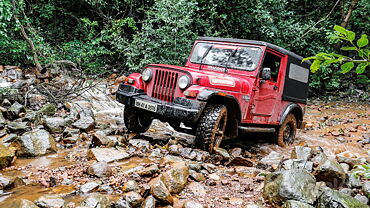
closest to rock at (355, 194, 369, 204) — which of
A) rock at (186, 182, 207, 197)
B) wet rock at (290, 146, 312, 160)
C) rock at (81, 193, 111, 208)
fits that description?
wet rock at (290, 146, 312, 160)

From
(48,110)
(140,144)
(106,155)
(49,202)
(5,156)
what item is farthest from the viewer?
(48,110)

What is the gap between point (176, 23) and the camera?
9891 mm

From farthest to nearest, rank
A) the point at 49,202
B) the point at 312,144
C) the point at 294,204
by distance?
the point at 312,144 → the point at 294,204 → the point at 49,202

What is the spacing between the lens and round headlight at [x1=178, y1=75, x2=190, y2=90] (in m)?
4.30

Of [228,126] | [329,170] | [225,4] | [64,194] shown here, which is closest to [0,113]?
[64,194]

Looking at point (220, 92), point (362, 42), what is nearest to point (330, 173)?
point (220, 92)

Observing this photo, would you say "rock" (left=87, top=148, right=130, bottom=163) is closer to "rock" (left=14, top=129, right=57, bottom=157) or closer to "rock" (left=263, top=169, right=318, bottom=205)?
"rock" (left=14, top=129, right=57, bottom=157)

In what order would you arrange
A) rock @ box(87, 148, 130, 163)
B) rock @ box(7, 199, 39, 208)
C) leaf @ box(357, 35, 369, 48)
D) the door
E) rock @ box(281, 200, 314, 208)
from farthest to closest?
the door < rock @ box(87, 148, 130, 163) < rock @ box(281, 200, 314, 208) < rock @ box(7, 199, 39, 208) < leaf @ box(357, 35, 369, 48)

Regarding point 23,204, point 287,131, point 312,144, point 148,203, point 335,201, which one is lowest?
point 312,144

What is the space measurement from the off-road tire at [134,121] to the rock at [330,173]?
290 cm

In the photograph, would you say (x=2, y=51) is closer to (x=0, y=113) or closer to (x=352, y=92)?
(x=0, y=113)

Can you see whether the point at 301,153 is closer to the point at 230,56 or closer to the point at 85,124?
the point at 230,56

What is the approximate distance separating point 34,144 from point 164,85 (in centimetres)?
198

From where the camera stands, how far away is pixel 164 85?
4.57m
